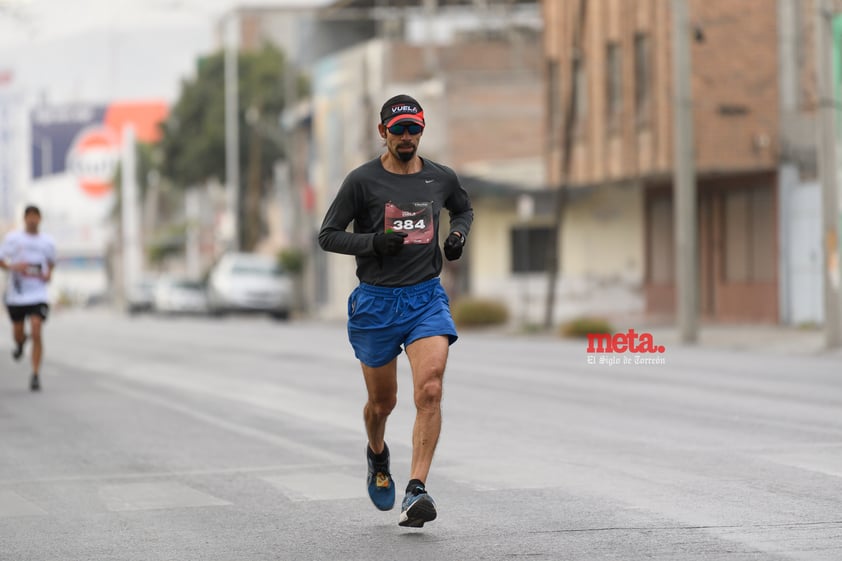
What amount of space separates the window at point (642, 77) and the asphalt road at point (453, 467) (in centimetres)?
1786

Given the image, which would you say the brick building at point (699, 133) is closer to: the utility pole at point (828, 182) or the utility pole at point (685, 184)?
the utility pole at point (685, 184)

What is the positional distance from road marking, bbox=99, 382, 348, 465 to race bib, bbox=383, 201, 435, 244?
335 cm

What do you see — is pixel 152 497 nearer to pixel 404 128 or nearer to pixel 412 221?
pixel 412 221

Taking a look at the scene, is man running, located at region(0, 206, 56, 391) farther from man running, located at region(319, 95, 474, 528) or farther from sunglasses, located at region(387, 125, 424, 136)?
sunglasses, located at region(387, 125, 424, 136)

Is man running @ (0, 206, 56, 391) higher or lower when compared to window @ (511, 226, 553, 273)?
lower

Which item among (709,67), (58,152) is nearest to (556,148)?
(709,67)

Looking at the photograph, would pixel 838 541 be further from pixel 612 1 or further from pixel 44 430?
pixel 612 1

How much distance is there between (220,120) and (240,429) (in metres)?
72.2

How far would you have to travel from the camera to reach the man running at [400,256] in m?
8.81

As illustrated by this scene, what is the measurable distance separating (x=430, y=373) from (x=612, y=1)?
33935 millimetres

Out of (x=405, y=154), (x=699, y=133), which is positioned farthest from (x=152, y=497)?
(x=699, y=133)

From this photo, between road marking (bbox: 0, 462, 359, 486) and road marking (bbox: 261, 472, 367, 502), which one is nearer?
road marking (bbox: 261, 472, 367, 502)

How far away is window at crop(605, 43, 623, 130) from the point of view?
1635 inches

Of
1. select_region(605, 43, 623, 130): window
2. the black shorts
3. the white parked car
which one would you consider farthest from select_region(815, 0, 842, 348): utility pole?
the white parked car
